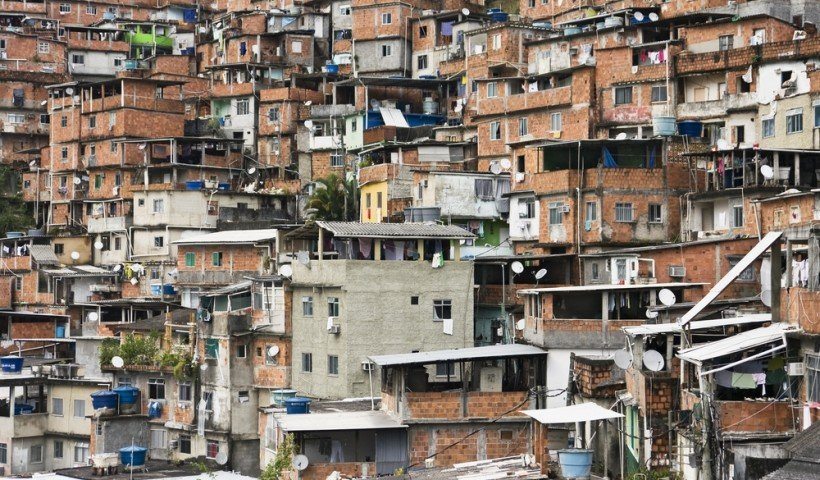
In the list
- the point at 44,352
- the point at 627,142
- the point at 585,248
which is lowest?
the point at 44,352

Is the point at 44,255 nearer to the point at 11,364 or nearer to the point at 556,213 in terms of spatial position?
the point at 11,364

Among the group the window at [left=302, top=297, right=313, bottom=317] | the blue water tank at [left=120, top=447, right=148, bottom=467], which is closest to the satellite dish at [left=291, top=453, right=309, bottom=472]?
the window at [left=302, top=297, right=313, bottom=317]

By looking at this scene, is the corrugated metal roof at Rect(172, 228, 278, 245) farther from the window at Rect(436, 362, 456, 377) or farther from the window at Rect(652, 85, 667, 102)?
the window at Rect(436, 362, 456, 377)

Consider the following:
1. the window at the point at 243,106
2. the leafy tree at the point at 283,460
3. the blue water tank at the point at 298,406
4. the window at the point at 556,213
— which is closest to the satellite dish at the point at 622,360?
the leafy tree at the point at 283,460

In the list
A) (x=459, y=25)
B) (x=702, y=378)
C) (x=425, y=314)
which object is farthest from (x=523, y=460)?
(x=459, y=25)

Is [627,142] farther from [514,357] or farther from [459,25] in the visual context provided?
[459,25]

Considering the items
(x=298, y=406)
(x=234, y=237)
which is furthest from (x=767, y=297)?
(x=234, y=237)
